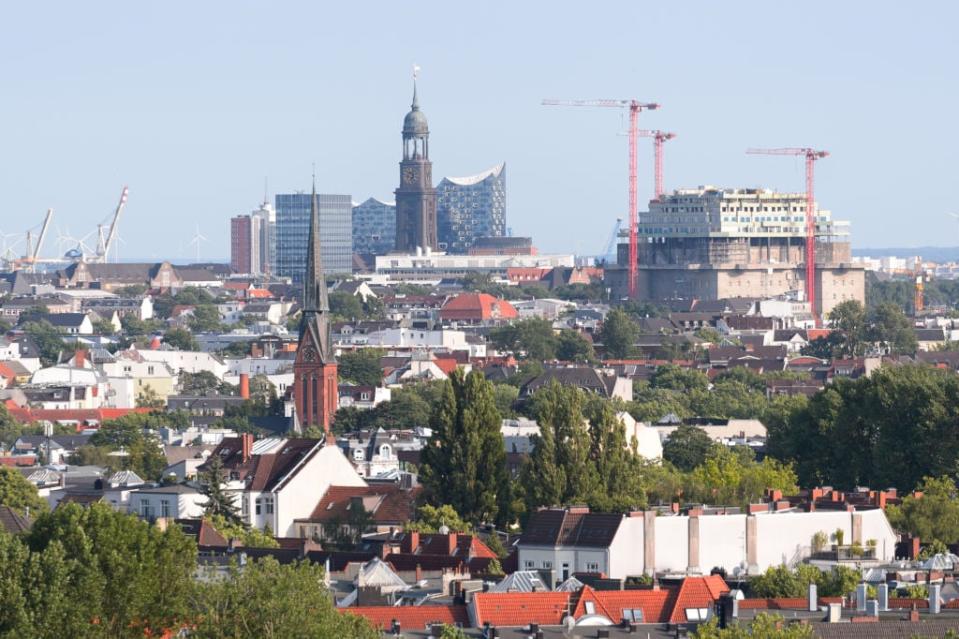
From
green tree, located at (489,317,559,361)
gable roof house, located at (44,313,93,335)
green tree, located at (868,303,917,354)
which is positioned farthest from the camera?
gable roof house, located at (44,313,93,335)

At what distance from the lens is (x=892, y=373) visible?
286 feet

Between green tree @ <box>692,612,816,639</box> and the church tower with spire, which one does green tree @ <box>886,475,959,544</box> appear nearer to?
green tree @ <box>692,612,816,639</box>

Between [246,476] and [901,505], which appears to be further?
[246,476]

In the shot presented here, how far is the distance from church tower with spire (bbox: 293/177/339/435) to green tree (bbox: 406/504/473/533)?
37.6m

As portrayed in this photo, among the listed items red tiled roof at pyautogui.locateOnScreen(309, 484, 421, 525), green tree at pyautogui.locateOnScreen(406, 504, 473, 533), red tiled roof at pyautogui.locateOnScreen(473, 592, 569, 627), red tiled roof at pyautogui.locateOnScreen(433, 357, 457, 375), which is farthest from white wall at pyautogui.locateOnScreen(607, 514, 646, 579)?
red tiled roof at pyautogui.locateOnScreen(433, 357, 457, 375)

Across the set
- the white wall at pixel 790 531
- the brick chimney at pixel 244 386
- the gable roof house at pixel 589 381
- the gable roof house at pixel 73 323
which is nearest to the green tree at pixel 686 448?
the white wall at pixel 790 531

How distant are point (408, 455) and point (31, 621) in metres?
51.7

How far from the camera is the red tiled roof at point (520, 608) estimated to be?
45.9m

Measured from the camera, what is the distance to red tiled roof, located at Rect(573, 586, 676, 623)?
4697cm

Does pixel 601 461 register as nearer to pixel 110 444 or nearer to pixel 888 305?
pixel 110 444

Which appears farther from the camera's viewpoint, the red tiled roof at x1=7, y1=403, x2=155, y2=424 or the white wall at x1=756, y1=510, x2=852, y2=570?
the red tiled roof at x1=7, y1=403, x2=155, y2=424

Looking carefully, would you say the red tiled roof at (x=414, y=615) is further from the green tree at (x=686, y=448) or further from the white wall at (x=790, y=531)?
the green tree at (x=686, y=448)

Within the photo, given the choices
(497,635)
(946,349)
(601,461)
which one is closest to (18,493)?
(601,461)

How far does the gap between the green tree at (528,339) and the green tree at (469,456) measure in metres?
82.4
